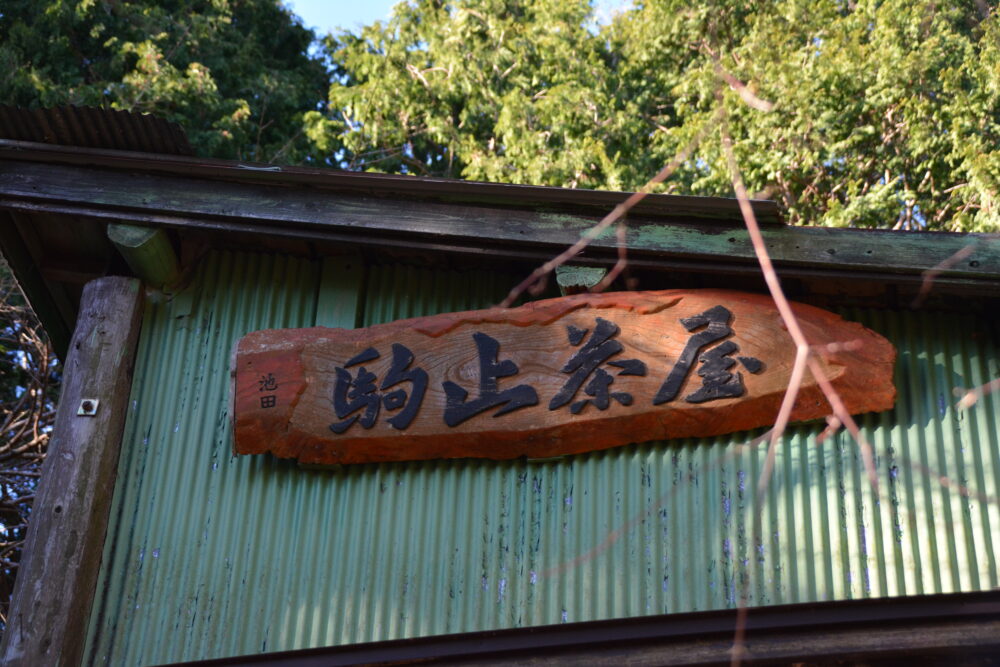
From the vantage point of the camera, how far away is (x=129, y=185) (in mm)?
6719

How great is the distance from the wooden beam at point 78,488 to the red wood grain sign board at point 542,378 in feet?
2.59

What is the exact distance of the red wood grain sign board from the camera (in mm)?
5781

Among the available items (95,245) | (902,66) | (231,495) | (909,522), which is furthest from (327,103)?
(909,522)

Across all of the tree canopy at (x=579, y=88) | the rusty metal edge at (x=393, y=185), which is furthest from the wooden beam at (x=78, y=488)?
the tree canopy at (x=579, y=88)

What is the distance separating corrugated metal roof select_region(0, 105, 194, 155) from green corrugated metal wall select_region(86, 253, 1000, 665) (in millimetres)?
1598

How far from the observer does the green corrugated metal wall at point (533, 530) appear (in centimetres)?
550

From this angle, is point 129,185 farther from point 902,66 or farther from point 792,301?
point 902,66

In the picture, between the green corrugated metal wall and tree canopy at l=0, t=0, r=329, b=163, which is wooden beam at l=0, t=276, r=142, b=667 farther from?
tree canopy at l=0, t=0, r=329, b=163

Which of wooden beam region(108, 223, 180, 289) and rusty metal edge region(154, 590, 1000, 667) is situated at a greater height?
wooden beam region(108, 223, 180, 289)

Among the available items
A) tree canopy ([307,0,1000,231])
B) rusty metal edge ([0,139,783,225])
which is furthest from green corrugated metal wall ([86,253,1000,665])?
tree canopy ([307,0,1000,231])

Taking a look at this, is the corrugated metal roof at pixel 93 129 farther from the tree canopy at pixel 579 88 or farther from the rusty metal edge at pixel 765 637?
the tree canopy at pixel 579 88

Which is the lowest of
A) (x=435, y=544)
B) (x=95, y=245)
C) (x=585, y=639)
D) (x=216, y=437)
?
(x=585, y=639)

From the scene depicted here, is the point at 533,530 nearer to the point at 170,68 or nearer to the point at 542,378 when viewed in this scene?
the point at 542,378

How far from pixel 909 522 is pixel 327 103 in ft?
54.5
